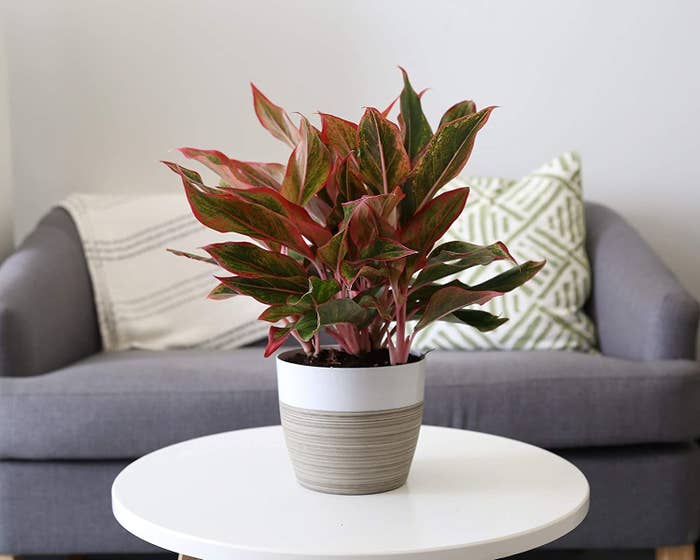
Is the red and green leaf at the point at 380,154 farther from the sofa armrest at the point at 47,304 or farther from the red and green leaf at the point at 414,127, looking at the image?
the sofa armrest at the point at 47,304

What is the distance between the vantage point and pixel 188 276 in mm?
2418

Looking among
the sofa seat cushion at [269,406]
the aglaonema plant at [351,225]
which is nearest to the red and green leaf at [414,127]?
the aglaonema plant at [351,225]

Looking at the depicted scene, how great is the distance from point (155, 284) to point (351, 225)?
148 cm

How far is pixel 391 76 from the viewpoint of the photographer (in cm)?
271

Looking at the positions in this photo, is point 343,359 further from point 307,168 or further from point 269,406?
point 269,406

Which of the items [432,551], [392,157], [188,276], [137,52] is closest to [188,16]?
[137,52]

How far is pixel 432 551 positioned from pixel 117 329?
1589 millimetres

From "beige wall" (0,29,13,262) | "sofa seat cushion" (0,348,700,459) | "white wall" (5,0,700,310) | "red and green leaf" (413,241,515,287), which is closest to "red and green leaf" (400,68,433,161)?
"red and green leaf" (413,241,515,287)

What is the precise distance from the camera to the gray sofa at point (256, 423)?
183 cm

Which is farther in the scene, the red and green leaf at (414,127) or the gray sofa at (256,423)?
the gray sofa at (256,423)

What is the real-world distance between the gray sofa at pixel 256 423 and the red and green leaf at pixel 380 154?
90 cm

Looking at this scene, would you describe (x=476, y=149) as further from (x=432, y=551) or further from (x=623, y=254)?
(x=432, y=551)

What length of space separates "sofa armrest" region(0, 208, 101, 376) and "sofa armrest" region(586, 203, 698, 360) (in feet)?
4.09

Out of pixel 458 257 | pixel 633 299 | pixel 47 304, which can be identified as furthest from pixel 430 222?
pixel 47 304
